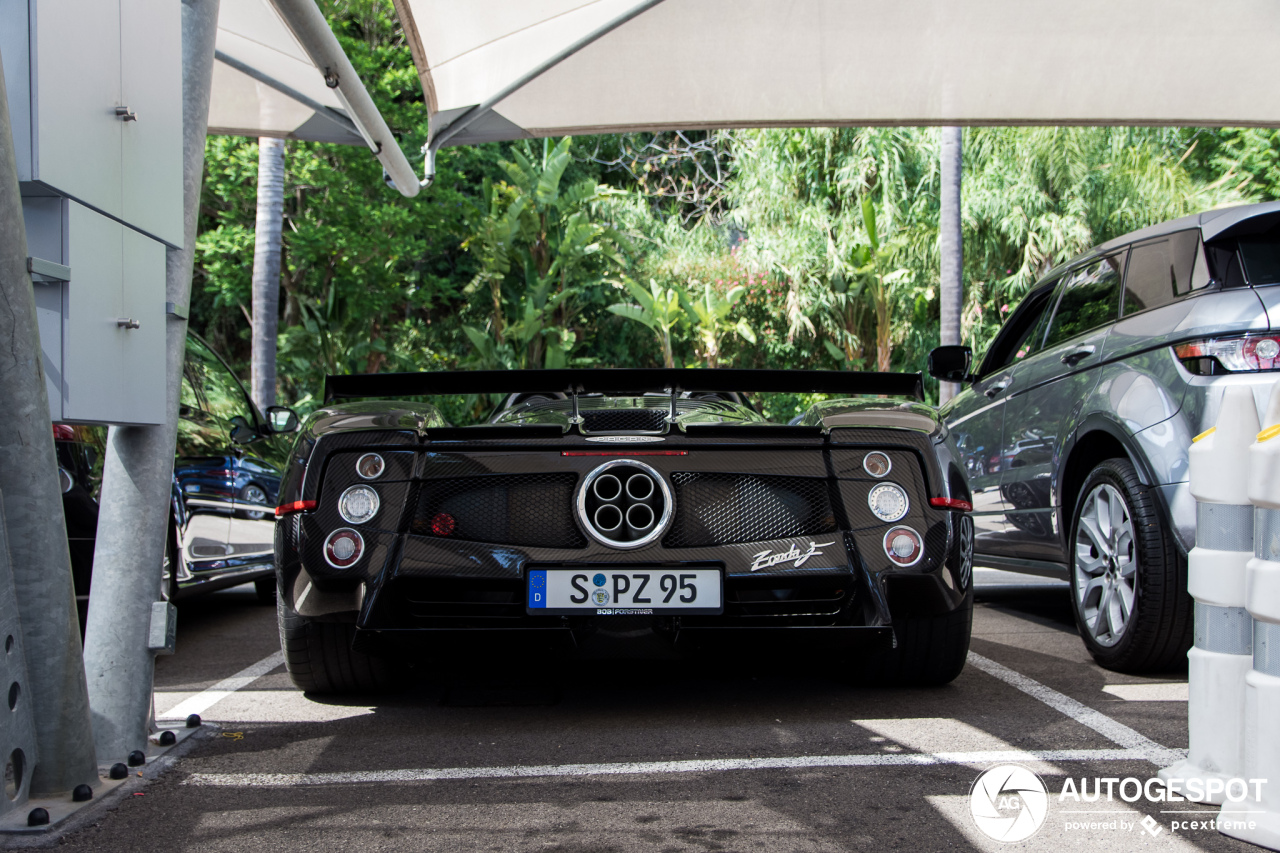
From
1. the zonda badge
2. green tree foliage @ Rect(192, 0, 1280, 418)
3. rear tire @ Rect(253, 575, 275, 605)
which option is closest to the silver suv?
the zonda badge

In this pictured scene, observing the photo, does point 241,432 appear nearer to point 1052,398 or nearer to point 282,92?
point 282,92

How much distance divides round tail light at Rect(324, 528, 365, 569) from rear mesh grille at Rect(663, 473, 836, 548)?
94cm

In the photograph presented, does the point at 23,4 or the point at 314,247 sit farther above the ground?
the point at 314,247

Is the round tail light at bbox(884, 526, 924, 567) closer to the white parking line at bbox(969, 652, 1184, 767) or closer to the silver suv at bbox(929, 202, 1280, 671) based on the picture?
the silver suv at bbox(929, 202, 1280, 671)

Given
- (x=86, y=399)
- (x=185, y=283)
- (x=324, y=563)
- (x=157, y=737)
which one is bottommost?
(x=157, y=737)

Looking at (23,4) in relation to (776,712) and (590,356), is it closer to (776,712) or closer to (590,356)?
(776,712)

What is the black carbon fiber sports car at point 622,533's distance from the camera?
3.43 metres

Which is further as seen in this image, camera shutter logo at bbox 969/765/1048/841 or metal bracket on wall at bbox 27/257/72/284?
metal bracket on wall at bbox 27/257/72/284

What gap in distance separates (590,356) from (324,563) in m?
19.6

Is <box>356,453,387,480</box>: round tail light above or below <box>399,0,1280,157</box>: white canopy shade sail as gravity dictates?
below

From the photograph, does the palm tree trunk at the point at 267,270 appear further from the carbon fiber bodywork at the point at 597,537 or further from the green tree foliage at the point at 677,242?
the carbon fiber bodywork at the point at 597,537

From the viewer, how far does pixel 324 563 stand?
3492 mm

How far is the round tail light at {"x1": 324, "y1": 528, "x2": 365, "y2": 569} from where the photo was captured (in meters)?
3.48

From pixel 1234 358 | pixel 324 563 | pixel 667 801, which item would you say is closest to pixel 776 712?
pixel 667 801
